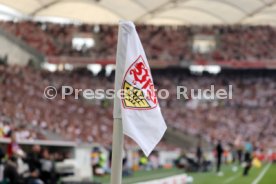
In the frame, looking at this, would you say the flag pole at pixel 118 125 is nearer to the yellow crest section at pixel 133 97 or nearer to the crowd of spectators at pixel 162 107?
the yellow crest section at pixel 133 97

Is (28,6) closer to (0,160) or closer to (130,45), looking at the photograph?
(0,160)

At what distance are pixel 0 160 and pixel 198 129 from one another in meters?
24.6

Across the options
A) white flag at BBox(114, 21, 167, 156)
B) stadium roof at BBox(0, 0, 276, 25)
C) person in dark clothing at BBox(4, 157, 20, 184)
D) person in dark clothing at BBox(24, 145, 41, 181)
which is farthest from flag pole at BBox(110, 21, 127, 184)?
stadium roof at BBox(0, 0, 276, 25)

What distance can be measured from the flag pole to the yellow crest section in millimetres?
63

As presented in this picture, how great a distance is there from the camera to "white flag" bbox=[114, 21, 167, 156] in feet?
14.5

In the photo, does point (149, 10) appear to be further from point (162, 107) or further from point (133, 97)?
point (133, 97)

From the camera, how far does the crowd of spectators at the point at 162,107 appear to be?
2723cm

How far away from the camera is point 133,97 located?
175 inches

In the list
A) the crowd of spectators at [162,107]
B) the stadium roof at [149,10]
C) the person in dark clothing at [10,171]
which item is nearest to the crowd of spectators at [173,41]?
the stadium roof at [149,10]

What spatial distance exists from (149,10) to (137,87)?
38.0 m

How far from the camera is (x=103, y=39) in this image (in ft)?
146

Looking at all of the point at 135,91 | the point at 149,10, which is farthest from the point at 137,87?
the point at 149,10

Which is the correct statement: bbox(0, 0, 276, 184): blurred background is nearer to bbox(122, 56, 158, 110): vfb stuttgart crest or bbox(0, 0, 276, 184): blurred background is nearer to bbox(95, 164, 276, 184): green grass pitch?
bbox(95, 164, 276, 184): green grass pitch

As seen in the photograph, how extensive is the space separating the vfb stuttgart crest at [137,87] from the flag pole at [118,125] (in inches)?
2.4
